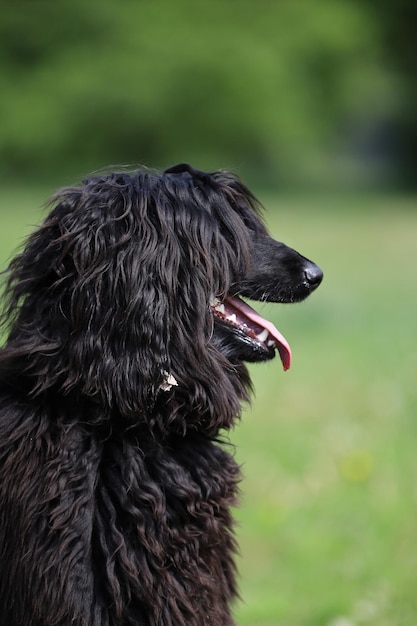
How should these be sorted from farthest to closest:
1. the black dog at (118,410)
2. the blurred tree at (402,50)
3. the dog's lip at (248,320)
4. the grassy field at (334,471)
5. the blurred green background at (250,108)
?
the blurred tree at (402,50)
the blurred green background at (250,108)
the grassy field at (334,471)
the dog's lip at (248,320)
the black dog at (118,410)

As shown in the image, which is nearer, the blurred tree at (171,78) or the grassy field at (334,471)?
the grassy field at (334,471)

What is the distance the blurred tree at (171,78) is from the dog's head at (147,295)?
86.6 ft

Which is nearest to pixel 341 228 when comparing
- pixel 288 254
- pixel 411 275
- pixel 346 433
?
pixel 411 275

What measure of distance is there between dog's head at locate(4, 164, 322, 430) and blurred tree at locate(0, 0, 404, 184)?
1039 inches

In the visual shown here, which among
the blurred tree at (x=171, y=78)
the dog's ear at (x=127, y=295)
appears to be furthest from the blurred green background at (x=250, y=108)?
the dog's ear at (x=127, y=295)

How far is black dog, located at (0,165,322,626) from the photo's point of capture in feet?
8.98

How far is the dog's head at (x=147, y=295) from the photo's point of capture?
108 inches

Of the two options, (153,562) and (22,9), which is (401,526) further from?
(22,9)

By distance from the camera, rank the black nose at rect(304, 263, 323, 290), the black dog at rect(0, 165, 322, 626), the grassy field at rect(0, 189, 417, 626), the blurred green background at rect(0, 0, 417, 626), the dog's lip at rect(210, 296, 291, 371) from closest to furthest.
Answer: the black dog at rect(0, 165, 322, 626) < the dog's lip at rect(210, 296, 291, 371) < the black nose at rect(304, 263, 323, 290) < the grassy field at rect(0, 189, 417, 626) < the blurred green background at rect(0, 0, 417, 626)

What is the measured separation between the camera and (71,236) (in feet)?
9.22

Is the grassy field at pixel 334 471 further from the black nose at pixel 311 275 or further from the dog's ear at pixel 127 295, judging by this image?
the dog's ear at pixel 127 295

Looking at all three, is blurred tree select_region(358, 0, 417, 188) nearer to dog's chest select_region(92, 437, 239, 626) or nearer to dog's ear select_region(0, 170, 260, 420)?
dog's ear select_region(0, 170, 260, 420)

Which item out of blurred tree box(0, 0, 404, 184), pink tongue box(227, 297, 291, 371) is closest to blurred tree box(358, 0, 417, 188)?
blurred tree box(0, 0, 404, 184)

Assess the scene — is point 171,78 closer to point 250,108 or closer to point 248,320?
point 250,108
